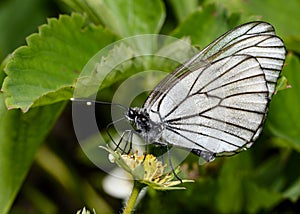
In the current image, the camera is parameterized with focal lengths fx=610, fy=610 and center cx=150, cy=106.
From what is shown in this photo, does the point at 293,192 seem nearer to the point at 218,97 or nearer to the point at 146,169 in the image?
the point at 218,97

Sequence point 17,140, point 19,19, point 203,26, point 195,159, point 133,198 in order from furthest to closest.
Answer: point 19,19, point 195,159, point 203,26, point 17,140, point 133,198

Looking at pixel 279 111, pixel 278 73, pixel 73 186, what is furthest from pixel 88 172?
pixel 278 73

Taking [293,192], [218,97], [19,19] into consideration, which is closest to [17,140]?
[218,97]

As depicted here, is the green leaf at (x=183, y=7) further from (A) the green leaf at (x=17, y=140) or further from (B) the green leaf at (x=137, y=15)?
(A) the green leaf at (x=17, y=140)

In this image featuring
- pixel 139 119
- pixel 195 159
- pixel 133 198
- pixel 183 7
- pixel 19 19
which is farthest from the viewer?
pixel 19 19

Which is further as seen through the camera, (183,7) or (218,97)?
(183,7)

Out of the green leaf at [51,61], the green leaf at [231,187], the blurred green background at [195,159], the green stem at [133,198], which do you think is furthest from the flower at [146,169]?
the green leaf at [231,187]
